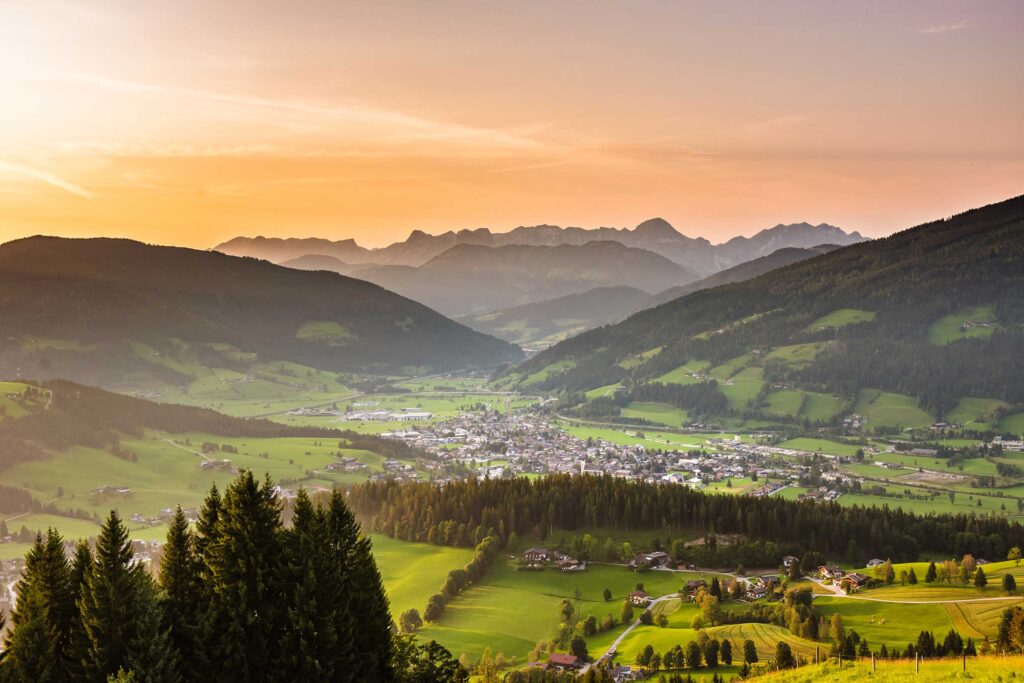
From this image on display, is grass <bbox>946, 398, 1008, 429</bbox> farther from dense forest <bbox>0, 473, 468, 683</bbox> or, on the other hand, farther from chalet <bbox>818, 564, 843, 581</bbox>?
dense forest <bbox>0, 473, 468, 683</bbox>

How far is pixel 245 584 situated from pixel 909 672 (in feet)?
92.1

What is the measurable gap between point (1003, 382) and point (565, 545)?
524ft

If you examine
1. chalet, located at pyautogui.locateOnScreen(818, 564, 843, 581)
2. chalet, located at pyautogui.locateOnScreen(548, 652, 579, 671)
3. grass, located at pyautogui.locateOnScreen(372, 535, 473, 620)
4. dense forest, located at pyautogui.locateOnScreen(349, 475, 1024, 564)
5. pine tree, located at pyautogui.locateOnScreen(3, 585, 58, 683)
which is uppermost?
pine tree, located at pyautogui.locateOnScreen(3, 585, 58, 683)

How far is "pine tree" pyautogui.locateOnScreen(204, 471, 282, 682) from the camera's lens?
1151 inches

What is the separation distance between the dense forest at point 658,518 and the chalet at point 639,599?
1317 centimetres

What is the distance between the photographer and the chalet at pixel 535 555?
8469cm

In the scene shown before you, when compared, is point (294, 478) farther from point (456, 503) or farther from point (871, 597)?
point (871, 597)

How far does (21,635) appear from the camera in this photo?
91.2 ft

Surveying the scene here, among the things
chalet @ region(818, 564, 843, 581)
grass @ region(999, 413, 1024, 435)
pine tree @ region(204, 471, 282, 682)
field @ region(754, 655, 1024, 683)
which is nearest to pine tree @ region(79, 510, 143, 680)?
pine tree @ region(204, 471, 282, 682)

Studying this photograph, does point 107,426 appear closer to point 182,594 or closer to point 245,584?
point 182,594

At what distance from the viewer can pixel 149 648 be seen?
27.8 m

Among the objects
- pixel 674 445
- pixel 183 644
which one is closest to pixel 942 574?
pixel 183 644

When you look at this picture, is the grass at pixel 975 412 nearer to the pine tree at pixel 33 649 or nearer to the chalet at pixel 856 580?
the chalet at pixel 856 580

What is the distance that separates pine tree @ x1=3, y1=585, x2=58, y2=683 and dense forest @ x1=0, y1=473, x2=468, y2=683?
4 cm
